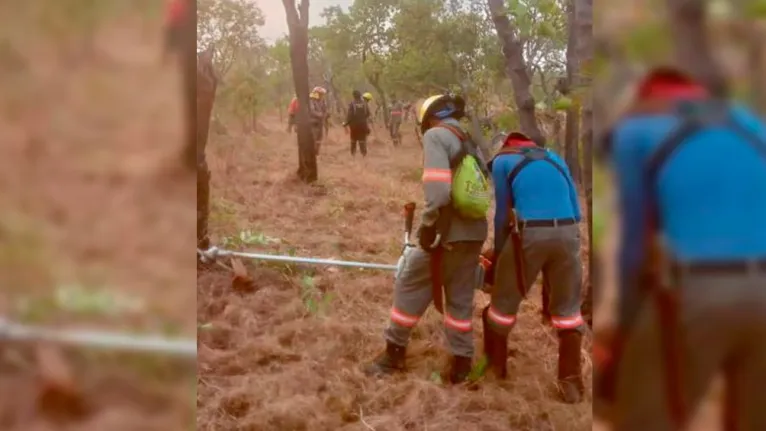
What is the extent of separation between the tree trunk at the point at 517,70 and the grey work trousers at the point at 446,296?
0.24 metres

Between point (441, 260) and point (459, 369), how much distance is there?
20 cm

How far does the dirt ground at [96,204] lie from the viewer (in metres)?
1.32

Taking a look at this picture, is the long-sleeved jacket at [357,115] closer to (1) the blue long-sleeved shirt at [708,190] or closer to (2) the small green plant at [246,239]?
(2) the small green plant at [246,239]

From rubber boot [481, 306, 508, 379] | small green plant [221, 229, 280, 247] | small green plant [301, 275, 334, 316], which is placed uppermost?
small green plant [221, 229, 280, 247]

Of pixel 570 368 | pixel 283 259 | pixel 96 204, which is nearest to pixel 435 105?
pixel 283 259

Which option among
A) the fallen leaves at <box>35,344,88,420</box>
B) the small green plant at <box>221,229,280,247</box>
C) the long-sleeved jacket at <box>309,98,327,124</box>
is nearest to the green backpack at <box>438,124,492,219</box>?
the long-sleeved jacket at <box>309,98,327,124</box>

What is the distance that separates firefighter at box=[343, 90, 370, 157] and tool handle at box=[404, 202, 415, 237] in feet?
0.43

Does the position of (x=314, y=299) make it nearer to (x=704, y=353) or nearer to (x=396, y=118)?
(x=396, y=118)

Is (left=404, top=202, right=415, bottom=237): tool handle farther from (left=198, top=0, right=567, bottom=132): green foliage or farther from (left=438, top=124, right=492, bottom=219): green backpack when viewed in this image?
(left=198, top=0, right=567, bottom=132): green foliage

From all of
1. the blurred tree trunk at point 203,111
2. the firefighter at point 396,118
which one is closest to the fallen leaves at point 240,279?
the blurred tree trunk at point 203,111

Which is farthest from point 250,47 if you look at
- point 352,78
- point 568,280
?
point 568,280

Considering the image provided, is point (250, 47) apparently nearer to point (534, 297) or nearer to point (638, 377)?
point (534, 297)

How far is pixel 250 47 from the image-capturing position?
4.15 feet

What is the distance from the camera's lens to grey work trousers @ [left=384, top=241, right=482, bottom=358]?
49.5 inches
